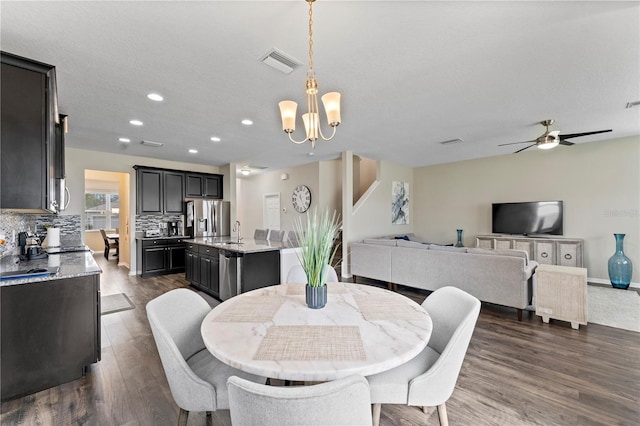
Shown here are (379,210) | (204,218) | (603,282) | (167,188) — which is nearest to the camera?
(603,282)

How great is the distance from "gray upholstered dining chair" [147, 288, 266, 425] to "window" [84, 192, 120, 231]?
373 inches

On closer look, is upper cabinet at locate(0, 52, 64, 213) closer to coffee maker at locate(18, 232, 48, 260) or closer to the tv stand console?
coffee maker at locate(18, 232, 48, 260)

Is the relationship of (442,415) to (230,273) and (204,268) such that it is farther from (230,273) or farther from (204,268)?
(204,268)

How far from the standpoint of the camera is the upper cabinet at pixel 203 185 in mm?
6539

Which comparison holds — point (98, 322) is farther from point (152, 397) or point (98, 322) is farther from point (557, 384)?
point (557, 384)

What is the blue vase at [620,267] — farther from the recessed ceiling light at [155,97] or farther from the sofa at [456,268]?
the recessed ceiling light at [155,97]

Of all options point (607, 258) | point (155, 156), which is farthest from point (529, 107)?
point (155, 156)

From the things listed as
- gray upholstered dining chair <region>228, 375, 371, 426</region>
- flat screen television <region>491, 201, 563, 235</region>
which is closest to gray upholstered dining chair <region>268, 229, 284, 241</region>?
gray upholstered dining chair <region>228, 375, 371, 426</region>

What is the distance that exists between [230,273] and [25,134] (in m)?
2.52

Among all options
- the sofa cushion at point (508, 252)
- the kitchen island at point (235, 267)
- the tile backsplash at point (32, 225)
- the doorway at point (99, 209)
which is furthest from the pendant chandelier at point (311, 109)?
the doorway at point (99, 209)

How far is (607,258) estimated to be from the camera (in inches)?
195

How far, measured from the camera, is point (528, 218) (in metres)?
5.75

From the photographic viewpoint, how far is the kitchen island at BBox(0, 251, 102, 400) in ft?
6.13

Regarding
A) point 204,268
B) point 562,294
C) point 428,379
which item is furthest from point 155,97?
point 562,294
